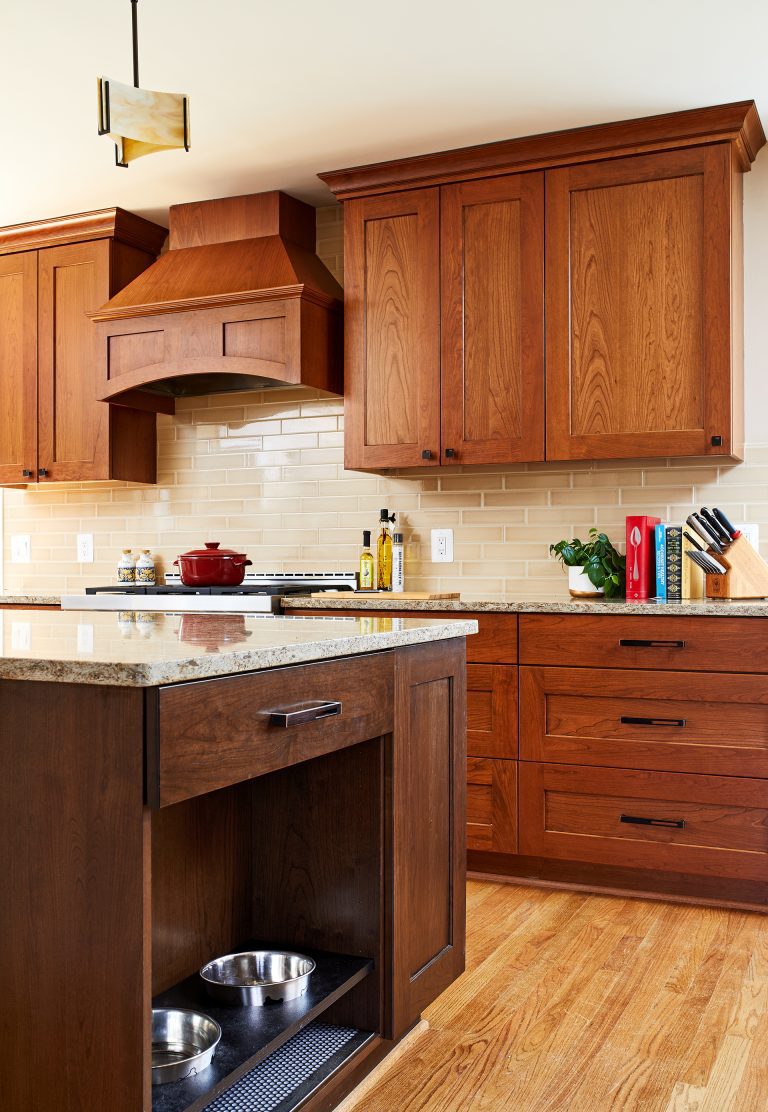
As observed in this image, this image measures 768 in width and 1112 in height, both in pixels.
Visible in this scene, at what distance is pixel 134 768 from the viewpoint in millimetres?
1254

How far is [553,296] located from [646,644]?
127 centimetres

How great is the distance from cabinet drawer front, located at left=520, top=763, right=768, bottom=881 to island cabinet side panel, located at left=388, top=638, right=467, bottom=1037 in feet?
3.30

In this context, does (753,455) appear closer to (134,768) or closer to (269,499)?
(269,499)

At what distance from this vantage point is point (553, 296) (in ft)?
11.6

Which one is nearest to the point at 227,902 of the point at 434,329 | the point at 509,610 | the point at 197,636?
the point at 197,636

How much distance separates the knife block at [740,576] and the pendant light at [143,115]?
7.01ft

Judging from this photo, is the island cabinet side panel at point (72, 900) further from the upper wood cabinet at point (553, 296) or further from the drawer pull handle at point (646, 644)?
the upper wood cabinet at point (553, 296)

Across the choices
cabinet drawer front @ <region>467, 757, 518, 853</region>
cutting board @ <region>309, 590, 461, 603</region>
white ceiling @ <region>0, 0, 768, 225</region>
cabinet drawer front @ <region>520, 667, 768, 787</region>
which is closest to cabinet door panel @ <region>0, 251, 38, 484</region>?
white ceiling @ <region>0, 0, 768, 225</region>

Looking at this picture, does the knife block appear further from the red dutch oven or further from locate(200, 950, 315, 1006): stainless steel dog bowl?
locate(200, 950, 315, 1006): stainless steel dog bowl

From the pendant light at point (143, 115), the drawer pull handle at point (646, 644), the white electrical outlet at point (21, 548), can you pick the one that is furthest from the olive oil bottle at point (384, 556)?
the pendant light at point (143, 115)

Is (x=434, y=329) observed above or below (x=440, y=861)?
above

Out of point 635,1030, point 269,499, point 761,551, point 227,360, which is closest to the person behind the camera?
point 635,1030

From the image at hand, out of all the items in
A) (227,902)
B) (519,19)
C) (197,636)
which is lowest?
(227,902)

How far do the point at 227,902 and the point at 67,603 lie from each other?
93.1 inches
